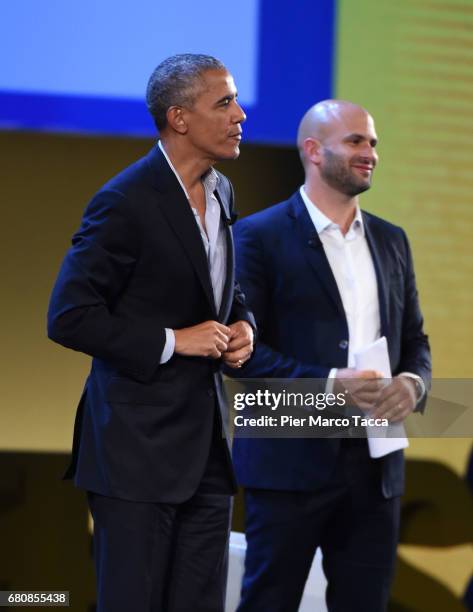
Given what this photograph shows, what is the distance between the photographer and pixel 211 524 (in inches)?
82.5

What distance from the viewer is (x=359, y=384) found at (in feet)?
8.27

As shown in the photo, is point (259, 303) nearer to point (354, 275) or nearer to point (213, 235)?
point (354, 275)

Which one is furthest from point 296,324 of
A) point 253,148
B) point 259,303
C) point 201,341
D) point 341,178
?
point 253,148

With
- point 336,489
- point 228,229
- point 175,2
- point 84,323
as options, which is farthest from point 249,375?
point 175,2

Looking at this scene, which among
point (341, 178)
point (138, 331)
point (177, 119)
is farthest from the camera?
point (341, 178)

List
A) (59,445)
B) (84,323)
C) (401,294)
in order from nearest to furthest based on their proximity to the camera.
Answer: (84,323) < (401,294) < (59,445)

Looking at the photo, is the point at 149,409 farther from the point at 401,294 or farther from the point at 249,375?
the point at 401,294

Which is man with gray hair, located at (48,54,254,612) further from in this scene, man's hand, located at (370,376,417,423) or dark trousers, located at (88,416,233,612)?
man's hand, located at (370,376,417,423)

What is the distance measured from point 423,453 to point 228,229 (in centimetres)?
168

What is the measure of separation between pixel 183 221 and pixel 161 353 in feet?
0.91

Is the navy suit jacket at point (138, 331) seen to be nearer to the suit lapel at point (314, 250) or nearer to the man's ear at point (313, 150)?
the suit lapel at point (314, 250)

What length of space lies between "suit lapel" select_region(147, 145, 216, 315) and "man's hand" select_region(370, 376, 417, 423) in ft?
2.27

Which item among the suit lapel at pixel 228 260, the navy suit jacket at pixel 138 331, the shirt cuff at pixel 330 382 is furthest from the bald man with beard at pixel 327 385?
the navy suit jacket at pixel 138 331

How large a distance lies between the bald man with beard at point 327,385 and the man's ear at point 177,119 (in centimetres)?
62
